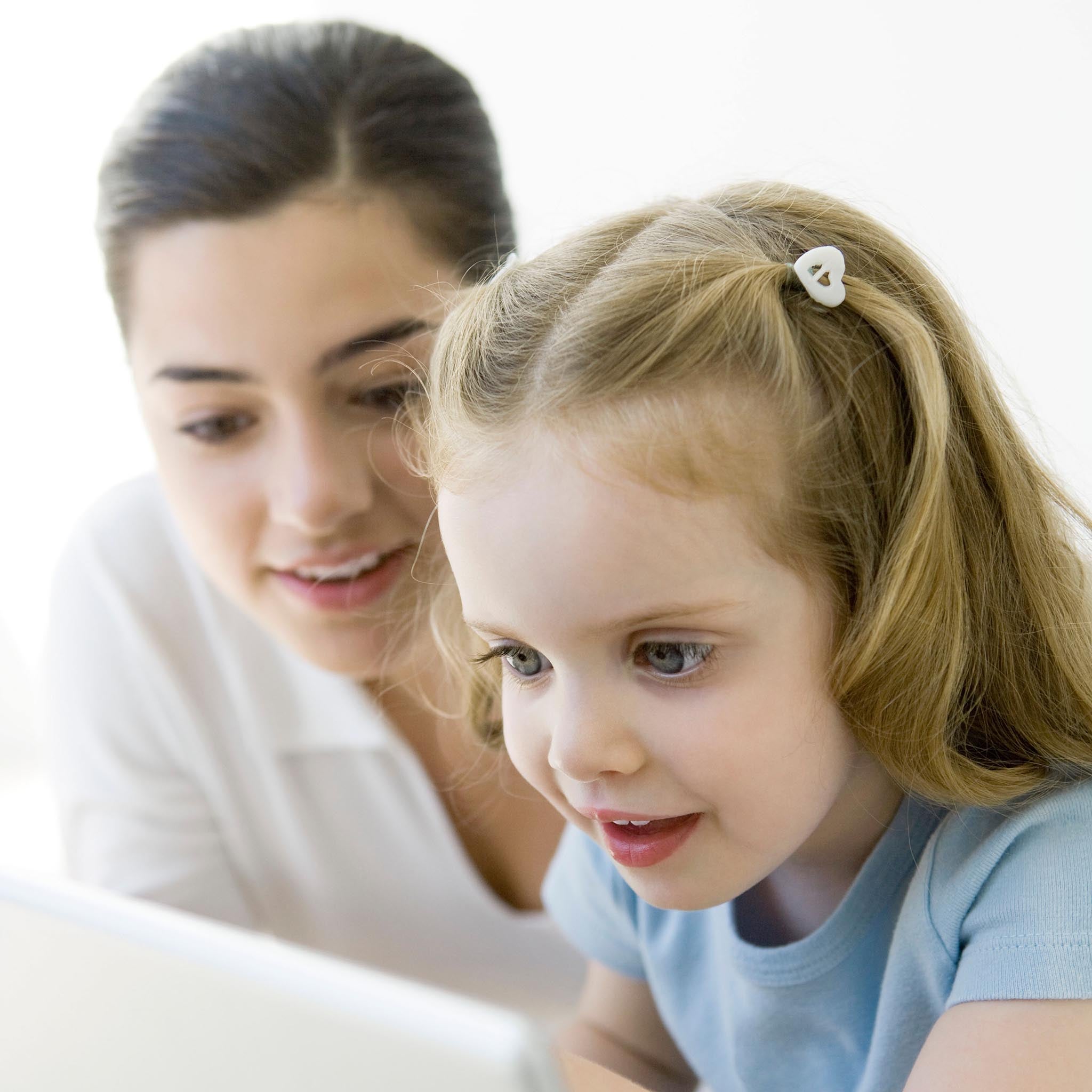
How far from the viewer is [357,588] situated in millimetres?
900

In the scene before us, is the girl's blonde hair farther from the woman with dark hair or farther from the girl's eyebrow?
the woman with dark hair

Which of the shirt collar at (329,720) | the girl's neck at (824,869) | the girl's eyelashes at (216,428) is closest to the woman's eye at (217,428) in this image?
the girl's eyelashes at (216,428)

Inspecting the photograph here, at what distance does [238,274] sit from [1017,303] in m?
0.68

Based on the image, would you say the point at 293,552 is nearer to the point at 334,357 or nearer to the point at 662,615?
the point at 334,357

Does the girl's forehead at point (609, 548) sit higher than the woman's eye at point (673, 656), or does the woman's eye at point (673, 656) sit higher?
the girl's forehead at point (609, 548)

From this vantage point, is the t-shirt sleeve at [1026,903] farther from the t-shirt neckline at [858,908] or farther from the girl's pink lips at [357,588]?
the girl's pink lips at [357,588]

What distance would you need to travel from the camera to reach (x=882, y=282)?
2.02 ft

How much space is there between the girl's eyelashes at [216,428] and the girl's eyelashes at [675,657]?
41 cm

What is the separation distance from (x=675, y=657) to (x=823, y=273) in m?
0.19

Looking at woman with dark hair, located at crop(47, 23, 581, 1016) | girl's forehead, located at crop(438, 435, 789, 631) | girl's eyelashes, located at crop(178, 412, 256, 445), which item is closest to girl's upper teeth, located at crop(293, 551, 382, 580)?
woman with dark hair, located at crop(47, 23, 581, 1016)

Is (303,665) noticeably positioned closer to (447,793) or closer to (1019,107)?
(447,793)

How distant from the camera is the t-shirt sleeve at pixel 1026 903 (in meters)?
0.55

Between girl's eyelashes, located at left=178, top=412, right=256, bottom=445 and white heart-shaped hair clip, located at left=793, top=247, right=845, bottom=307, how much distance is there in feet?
1.44

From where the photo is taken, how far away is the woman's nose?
32.6 inches
